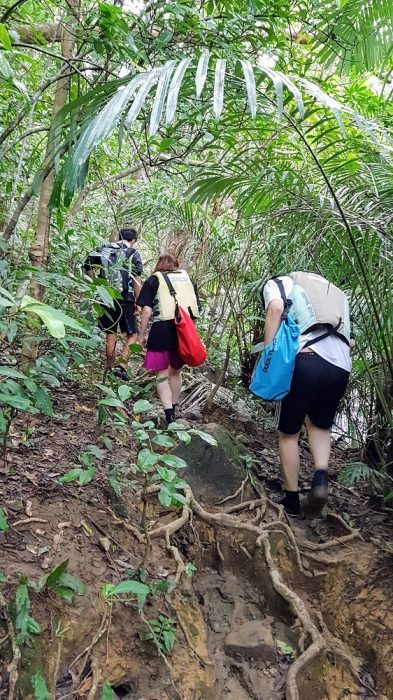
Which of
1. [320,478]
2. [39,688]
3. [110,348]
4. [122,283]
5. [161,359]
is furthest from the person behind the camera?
[122,283]

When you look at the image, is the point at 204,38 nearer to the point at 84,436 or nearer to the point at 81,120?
the point at 81,120

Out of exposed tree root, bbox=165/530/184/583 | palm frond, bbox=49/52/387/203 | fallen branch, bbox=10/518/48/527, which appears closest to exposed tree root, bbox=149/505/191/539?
exposed tree root, bbox=165/530/184/583

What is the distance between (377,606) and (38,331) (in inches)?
81.7

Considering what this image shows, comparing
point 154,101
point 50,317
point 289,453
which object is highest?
point 154,101

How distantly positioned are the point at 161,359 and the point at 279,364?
115 cm

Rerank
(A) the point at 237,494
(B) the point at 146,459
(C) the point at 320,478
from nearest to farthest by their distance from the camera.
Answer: (B) the point at 146,459, (C) the point at 320,478, (A) the point at 237,494

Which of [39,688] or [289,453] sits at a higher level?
[289,453]

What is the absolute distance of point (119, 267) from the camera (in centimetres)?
291

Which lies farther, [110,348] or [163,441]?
[110,348]

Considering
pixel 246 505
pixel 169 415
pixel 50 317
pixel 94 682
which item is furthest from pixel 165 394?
pixel 50 317

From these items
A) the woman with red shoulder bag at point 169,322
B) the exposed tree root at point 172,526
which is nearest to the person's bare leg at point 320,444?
the exposed tree root at point 172,526

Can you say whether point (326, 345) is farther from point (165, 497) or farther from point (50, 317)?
point (50, 317)

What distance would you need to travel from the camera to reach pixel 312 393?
2.95 meters

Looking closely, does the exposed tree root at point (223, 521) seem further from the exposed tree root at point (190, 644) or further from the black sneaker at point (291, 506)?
the exposed tree root at point (190, 644)
